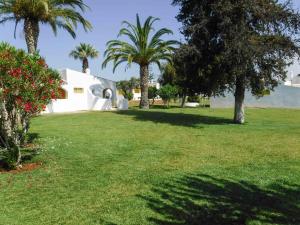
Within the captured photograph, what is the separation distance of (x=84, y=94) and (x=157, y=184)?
91.9 ft

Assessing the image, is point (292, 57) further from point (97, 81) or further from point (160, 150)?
point (97, 81)

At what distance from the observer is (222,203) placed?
6.54 m

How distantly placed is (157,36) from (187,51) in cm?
1470

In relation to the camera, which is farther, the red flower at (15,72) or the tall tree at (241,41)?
the tall tree at (241,41)

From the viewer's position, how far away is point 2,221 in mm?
5820

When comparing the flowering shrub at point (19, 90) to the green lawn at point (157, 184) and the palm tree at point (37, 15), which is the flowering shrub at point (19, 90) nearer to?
the green lawn at point (157, 184)

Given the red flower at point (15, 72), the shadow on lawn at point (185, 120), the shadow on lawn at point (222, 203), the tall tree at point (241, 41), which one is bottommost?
the shadow on lawn at point (222, 203)

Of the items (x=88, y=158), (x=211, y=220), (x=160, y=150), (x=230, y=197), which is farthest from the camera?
(x=160, y=150)

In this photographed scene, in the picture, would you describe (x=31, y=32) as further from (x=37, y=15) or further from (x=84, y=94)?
(x=84, y=94)

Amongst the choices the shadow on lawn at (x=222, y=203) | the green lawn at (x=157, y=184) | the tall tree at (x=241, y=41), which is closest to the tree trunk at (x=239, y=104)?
the tall tree at (x=241, y=41)

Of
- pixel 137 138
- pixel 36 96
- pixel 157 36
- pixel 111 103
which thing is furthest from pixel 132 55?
pixel 36 96

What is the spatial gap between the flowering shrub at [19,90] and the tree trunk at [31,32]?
14214mm

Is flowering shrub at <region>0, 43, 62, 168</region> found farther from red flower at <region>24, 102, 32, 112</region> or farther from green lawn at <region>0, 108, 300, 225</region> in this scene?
green lawn at <region>0, 108, 300, 225</region>

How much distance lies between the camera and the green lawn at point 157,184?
19.6ft
